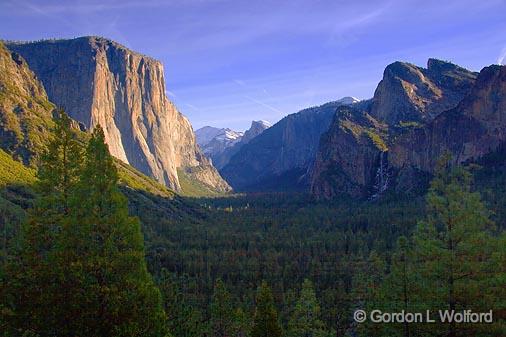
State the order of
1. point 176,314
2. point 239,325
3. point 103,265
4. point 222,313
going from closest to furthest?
point 103,265 < point 176,314 < point 239,325 < point 222,313

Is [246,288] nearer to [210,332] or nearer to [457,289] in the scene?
[210,332]

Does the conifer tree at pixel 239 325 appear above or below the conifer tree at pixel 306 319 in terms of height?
below

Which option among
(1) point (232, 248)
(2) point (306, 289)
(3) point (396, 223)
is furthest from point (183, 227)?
(2) point (306, 289)

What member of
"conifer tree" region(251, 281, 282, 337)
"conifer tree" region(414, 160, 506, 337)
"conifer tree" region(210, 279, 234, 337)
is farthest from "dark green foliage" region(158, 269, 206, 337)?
"conifer tree" region(414, 160, 506, 337)

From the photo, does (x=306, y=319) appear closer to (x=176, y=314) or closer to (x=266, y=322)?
(x=266, y=322)

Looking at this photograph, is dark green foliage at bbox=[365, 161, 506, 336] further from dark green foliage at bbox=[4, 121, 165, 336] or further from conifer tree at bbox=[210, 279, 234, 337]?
conifer tree at bbox=[210, 279, 234, 337]

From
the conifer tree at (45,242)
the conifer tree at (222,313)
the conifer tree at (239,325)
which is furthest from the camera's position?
the conifer tree at (222,313)

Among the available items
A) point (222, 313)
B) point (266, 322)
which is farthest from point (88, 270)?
point (222, 313)

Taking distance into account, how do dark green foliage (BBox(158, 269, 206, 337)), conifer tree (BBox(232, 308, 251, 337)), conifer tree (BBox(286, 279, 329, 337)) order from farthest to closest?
conifer tree (BBox(232, 308, 251, 337)), dark green foliage (BBox(158, 269, 206, 337)), conifer tree (BBox(286, 279, 329, 337))

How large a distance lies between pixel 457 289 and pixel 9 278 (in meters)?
24.1

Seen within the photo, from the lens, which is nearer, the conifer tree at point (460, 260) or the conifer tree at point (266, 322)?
the conifer tree at point (460, 260)

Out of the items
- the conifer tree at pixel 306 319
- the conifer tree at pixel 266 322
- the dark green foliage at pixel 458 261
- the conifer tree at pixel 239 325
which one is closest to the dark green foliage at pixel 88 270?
the conifer tree at pixel 266 322

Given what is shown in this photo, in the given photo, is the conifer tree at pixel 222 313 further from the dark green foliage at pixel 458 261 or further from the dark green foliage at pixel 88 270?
the dark green foliage at pixel 88 270

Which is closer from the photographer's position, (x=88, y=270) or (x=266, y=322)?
(x=88, y=270)
